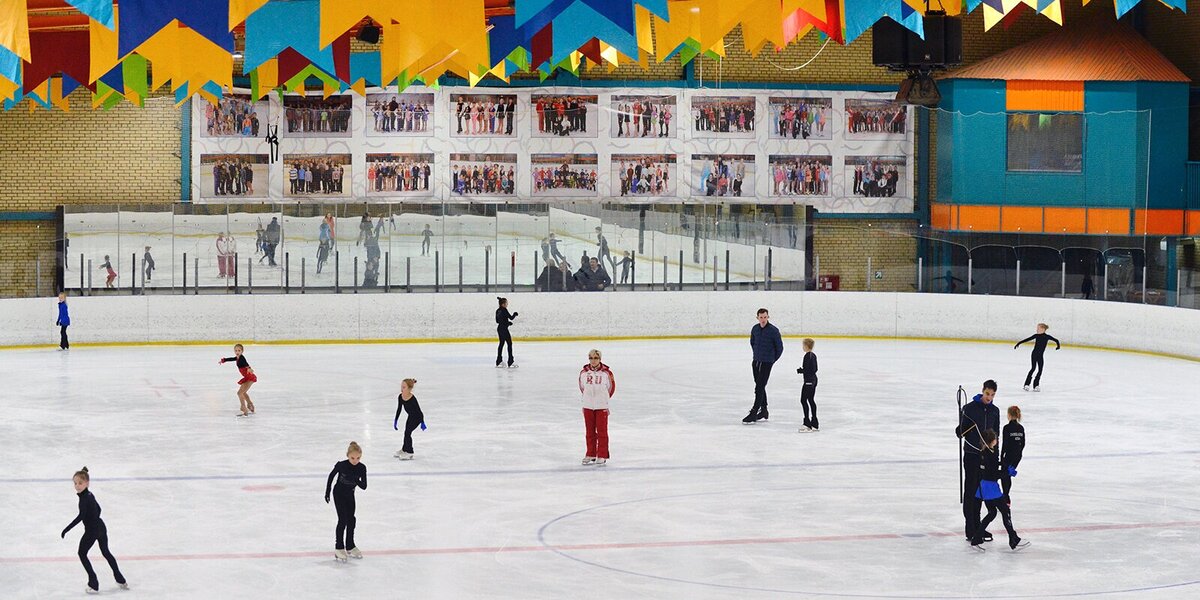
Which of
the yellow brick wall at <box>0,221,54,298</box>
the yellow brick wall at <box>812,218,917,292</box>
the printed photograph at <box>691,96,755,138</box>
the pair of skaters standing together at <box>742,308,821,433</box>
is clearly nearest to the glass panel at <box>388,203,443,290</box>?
the yellow brick wall at <box>0,221,54,298</box>

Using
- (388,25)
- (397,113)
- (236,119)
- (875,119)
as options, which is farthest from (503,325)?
(388,25)

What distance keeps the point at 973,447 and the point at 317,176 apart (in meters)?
23.3

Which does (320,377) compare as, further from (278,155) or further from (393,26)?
(393,26)

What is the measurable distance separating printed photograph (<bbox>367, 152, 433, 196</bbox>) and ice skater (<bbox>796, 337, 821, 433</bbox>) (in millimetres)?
16136

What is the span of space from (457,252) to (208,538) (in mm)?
18528

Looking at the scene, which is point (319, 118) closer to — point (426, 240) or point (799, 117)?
point (426, 240)

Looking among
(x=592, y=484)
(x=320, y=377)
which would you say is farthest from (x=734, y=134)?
(x=592, y=484)

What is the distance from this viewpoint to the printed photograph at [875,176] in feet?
117

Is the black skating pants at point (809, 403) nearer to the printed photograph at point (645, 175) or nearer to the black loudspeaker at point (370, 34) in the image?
the black loudspeaker at point (370, 34)

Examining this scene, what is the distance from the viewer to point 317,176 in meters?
33.5

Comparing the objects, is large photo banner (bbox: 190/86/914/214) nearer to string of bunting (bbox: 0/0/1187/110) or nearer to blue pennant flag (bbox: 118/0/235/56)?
string of bunting (bbox: 0/0/1187/110)

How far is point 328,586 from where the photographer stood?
1124cm

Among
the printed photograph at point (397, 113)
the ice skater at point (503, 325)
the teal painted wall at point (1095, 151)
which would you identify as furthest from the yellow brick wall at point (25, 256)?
the teal painted wall at point (1095, 151)

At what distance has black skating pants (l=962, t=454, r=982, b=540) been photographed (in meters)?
12.5
